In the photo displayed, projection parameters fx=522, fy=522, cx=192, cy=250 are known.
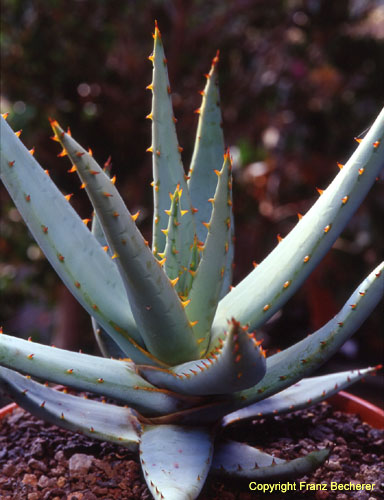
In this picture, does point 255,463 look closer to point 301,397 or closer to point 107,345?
point 301,397

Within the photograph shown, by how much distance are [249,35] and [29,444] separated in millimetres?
1822

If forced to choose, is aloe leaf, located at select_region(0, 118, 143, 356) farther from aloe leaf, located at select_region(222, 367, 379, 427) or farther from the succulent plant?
aloe leaf, located at select_region(222, 367, 379, 427)

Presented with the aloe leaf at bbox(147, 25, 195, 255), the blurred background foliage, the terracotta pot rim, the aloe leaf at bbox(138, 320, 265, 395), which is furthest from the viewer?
the blurred background foliage

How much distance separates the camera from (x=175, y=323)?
1.79 ft

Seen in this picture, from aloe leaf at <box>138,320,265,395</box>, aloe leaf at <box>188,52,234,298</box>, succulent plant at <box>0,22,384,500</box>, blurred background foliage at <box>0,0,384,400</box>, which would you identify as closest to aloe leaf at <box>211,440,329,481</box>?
succulent plant at <box>0,22,384,500</box>

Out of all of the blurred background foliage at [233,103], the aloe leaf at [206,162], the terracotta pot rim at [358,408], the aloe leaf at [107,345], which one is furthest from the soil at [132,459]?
the blurred background foliage at [233,103]

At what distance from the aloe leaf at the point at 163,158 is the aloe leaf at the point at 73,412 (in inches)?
8.1

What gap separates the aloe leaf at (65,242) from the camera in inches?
22.0

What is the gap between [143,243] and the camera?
48 cm

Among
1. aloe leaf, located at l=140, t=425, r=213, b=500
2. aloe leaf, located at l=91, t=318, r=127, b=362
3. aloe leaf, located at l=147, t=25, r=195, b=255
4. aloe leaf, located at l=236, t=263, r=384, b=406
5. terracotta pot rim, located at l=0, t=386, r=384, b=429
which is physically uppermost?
aloe leaf, located at l=147, t=25, r=195, b=255

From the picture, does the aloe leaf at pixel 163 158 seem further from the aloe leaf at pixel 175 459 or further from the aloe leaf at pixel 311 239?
the aloe leaf at pixel 175 459

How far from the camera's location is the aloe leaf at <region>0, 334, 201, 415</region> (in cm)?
52

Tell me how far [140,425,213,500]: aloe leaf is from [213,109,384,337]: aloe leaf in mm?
122

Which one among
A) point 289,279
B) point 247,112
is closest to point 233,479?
point 289,279
